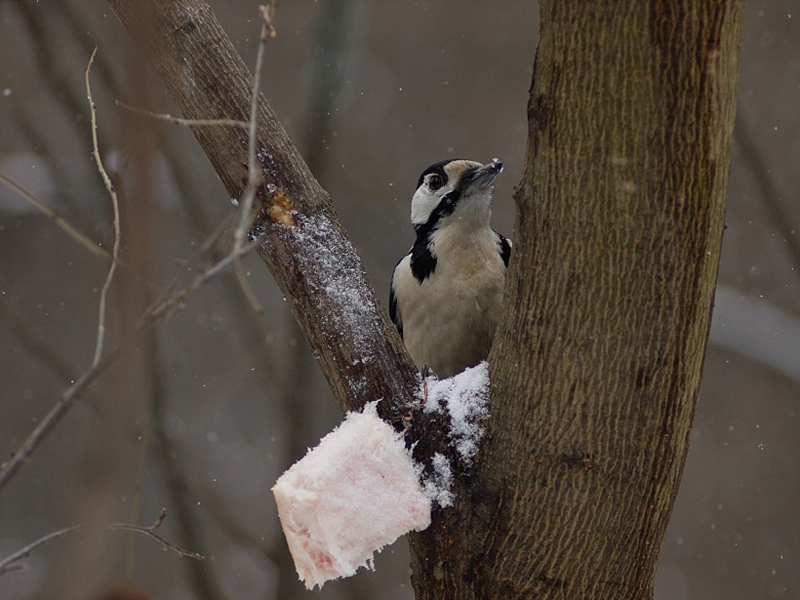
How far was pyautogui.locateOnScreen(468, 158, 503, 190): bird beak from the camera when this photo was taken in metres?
3.26

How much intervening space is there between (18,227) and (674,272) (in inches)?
278

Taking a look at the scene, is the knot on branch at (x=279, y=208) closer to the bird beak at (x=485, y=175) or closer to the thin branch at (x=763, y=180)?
the bird beak at (x=485, y=175)

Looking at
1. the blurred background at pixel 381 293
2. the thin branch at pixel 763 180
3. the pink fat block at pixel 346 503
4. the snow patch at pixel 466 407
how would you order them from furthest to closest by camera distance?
the blurred background at pixel 381 293
the thin branch at pixel 763 180
the snow patch at pixel 466 407
the pink fat block at pixel 346 503

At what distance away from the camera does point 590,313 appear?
191 cm

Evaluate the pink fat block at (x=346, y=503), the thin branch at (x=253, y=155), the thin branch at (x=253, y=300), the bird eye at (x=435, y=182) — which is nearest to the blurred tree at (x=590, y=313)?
the pink fat block at (x=346, y=503)

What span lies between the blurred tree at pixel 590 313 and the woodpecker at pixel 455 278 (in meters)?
0.90

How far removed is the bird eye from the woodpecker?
28 millimetres

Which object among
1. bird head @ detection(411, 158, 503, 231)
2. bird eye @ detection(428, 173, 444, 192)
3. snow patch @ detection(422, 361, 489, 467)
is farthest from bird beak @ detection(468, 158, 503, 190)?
snow patch @ detection(422, 361, 489, 467)

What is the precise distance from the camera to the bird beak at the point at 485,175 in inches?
128

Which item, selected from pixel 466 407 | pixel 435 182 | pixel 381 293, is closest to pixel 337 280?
pixel 466 407

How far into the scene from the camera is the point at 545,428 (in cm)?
201

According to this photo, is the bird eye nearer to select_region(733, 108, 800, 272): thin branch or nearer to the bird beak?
the bird beak

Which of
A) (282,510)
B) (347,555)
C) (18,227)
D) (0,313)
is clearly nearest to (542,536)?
(347,555)

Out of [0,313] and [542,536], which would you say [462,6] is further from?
[542,536]
